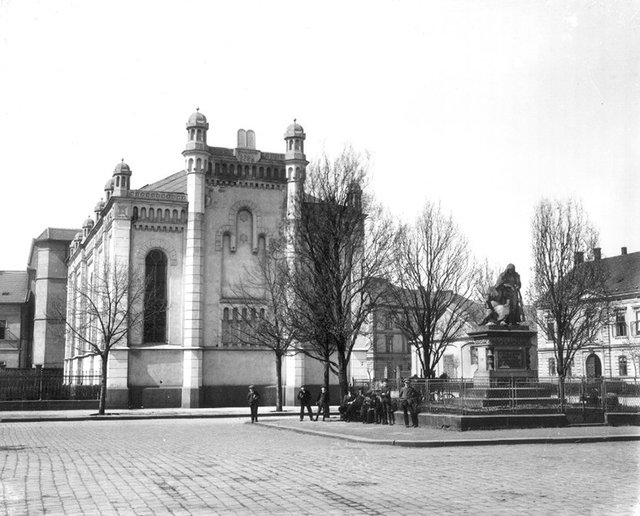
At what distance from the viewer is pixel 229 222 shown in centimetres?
4566

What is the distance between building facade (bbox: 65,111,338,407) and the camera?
142 ft

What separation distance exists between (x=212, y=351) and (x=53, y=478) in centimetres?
3160

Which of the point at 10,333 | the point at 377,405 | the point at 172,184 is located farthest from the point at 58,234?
the point at 377,405

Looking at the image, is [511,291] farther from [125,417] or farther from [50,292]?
[50,292]

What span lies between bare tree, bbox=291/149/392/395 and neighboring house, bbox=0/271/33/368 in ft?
185

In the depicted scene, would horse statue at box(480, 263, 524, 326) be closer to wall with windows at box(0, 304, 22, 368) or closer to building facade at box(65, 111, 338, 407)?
building facade at box(65, 111, 338, 407)

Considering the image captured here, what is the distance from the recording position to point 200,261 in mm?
44438

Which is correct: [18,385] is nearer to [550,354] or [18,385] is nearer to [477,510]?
[477,510]

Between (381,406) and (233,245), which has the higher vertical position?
(233,245)

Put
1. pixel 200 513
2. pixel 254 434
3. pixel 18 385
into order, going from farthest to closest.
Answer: pixel 18 385 < pixel 254 434 < pixel 200 513

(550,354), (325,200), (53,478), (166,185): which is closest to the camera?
(53,478)

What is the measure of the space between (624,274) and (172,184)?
43.6 metres

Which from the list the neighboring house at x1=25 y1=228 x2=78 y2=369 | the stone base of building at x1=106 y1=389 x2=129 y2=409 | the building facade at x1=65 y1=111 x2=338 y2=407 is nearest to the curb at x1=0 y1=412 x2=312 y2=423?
the stone base of building at x1=106 y1=389 x2=129 y2=409

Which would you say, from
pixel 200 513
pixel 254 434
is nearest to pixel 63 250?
pixel 254 434
